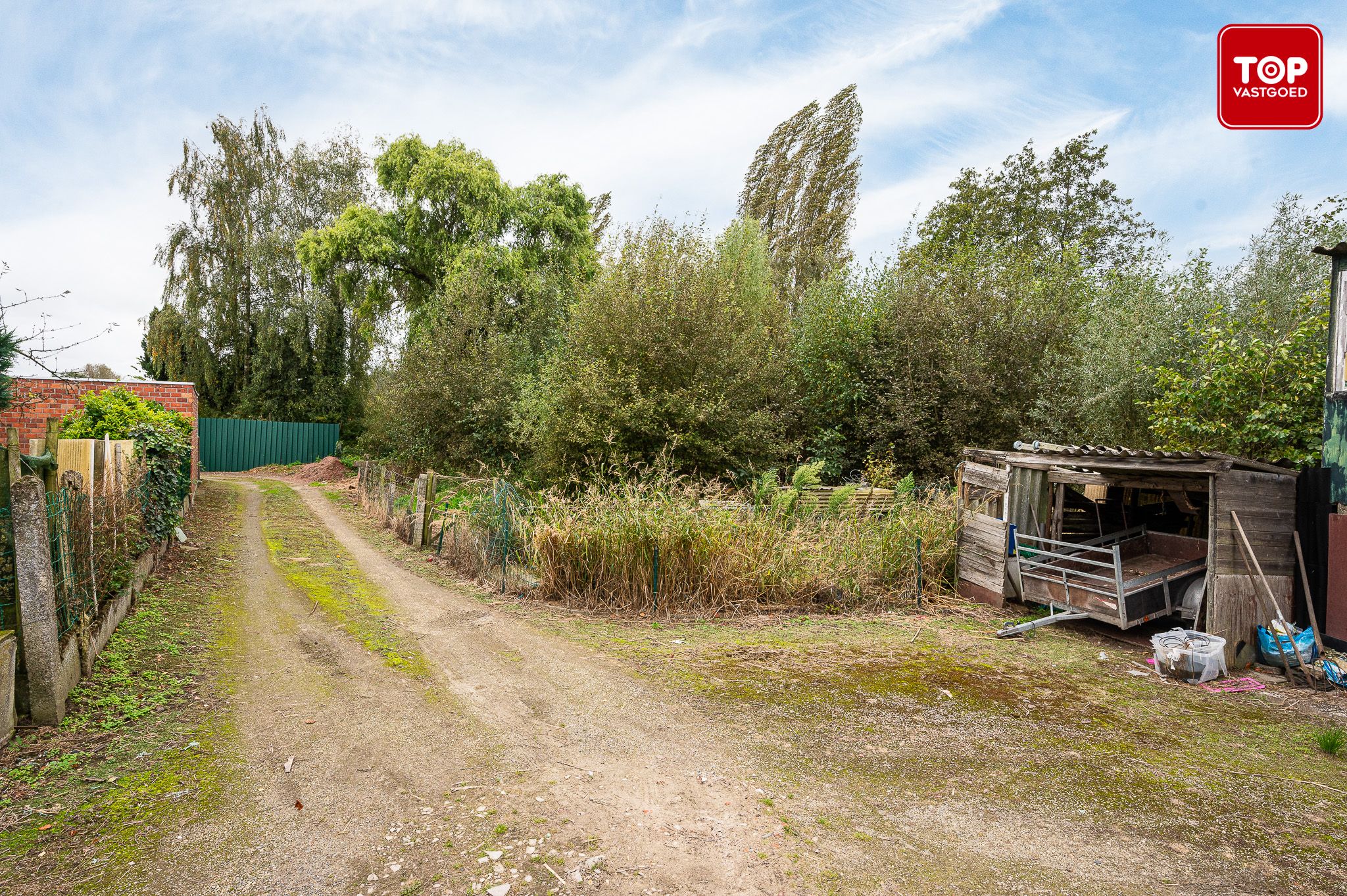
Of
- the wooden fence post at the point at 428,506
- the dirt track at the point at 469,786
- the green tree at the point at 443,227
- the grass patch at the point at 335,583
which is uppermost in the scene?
the green tree at the point at 443,227

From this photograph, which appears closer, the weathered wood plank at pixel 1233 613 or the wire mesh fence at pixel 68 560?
the wire mesh fence at pixel 68 560

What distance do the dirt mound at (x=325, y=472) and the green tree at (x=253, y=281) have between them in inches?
196

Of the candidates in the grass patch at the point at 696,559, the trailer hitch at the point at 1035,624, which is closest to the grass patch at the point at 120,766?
the grass patch at the point at 696,559

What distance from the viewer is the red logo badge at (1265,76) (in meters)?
6.70

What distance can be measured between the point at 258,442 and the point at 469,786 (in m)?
27.6

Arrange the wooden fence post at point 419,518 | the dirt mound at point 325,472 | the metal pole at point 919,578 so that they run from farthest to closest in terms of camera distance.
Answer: the dirt mound at point 325,472, the wooden fence post at point 419,518, the metal pole at point 919,578

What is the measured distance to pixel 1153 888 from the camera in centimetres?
319

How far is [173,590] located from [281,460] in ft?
72.3

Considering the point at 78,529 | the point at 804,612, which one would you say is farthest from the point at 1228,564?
the point at 78,529

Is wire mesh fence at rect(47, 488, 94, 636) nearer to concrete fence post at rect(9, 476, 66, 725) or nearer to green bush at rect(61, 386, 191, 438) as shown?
concrete fence post at rect(9, 476, 66, 725)

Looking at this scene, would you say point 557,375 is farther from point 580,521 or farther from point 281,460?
point 281,460

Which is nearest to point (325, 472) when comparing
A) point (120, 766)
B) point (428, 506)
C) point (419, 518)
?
point (419, 518)

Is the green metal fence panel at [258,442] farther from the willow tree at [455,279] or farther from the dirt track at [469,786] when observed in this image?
the dirt track at [469,786]

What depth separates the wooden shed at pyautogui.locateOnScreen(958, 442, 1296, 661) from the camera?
270 inches
